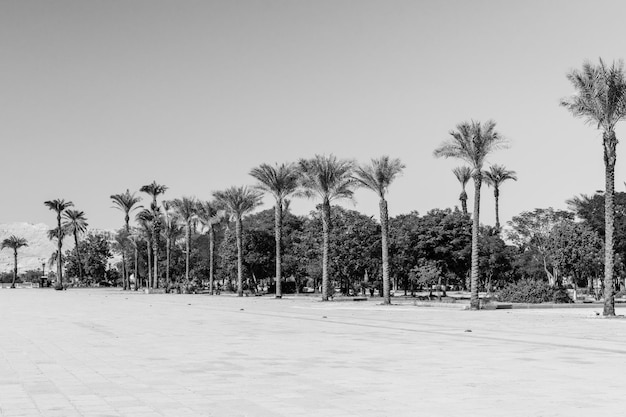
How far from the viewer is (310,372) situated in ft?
42.0

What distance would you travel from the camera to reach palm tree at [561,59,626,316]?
31578 mm

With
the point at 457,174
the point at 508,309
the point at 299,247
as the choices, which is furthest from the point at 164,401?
the point at 457,174

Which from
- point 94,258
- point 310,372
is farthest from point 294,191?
point 94,258

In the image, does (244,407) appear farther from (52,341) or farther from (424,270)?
(424,270)

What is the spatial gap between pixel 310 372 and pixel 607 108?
78.9 ft

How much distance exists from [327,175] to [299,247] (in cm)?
1890

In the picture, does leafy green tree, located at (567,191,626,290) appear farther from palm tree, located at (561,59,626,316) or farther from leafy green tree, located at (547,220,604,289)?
palm tree, located at (561,59,626,316)

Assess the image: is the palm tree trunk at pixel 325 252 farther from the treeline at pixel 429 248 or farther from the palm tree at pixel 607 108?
the palm tree at pixel 607 108

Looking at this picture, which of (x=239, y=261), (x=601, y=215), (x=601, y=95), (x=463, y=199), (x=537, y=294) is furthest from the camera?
(x=463, y=199)

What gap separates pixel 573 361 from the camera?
47.4 ft

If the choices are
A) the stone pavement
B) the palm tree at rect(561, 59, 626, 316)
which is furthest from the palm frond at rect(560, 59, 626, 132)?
the stone pavement

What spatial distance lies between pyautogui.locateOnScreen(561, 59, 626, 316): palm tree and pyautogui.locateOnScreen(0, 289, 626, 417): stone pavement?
1017cm

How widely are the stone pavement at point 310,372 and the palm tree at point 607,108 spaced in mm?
10174

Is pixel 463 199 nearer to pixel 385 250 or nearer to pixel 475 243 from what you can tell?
pixel 385 250
